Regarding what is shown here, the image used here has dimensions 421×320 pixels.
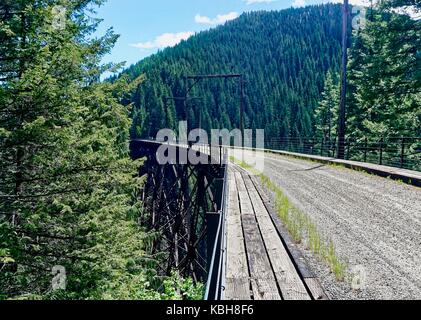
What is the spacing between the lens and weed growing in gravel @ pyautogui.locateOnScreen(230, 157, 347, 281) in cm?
415

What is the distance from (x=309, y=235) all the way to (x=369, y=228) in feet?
4.17

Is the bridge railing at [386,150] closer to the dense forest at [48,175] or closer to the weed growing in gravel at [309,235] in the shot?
the weed growing in gravel at [309,235]

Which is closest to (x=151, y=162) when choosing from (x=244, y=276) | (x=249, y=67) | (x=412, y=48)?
(x=412, y=48)

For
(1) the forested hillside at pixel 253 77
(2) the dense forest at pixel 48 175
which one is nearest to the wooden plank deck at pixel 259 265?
(2) the dense forest at pixel 48 175

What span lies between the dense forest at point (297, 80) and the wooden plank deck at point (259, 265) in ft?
19.5

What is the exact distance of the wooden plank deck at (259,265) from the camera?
340cm

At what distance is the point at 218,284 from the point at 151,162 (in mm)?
36844

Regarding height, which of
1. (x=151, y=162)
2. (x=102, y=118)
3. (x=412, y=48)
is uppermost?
(x=412, y=48)

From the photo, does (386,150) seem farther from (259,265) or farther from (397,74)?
(259,265)

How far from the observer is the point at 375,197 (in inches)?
332

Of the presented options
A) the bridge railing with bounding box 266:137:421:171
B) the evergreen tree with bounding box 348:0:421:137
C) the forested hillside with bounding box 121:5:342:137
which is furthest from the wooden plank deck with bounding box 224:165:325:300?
the forested hillside with bounding box 121:5:342:137
